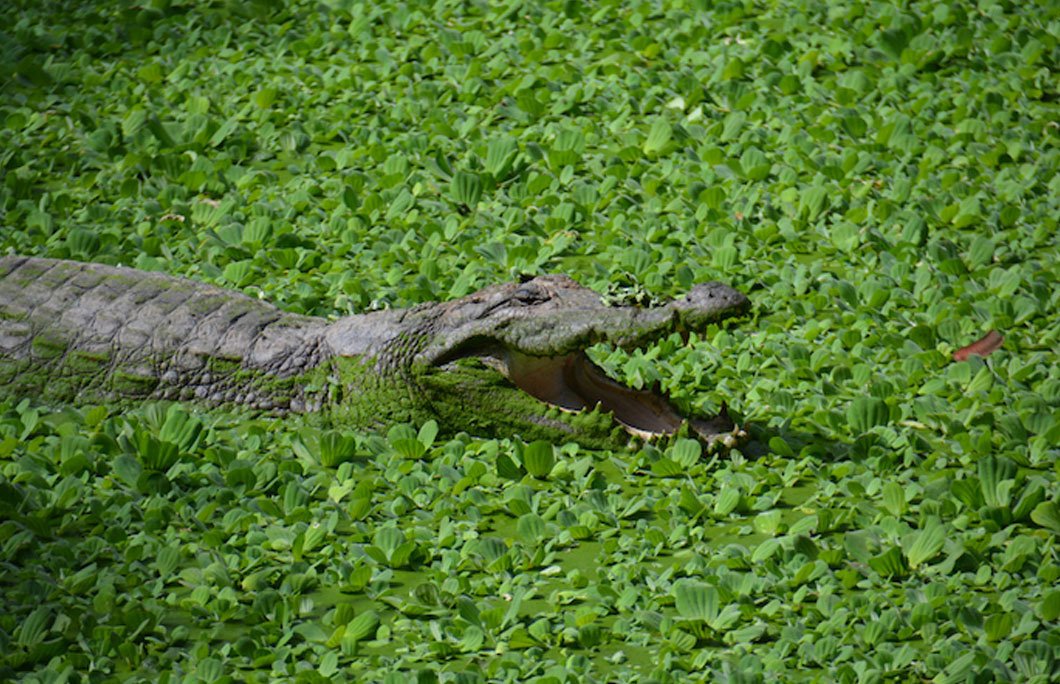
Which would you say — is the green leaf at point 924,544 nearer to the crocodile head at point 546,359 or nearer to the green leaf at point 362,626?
the crocodile head at point 546,359

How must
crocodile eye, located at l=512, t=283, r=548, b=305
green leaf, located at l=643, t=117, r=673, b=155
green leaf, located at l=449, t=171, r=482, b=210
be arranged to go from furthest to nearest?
green leaf, located at l=643, t=117, r=673, b=155, green leaf, located at l=449, t=171, r=482, b=210, crocodile eye, located at l=512, t=283, r=548, b=305

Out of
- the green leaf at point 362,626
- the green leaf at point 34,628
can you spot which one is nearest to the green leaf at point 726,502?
the green leaf at point 362,626

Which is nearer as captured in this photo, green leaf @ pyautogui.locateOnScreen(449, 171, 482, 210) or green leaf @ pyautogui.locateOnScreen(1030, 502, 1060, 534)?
green leaf @ pyautogui.locateOnScreen(1030, 502, 1060, 534)

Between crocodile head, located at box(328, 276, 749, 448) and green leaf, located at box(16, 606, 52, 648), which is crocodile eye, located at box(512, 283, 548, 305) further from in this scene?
green leaf, located at box(16, 606, 52, 648)

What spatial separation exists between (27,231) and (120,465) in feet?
6.99

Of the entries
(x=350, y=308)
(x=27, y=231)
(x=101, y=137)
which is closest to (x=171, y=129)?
(x=101, y=137)

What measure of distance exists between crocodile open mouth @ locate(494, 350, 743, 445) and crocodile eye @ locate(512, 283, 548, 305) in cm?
19

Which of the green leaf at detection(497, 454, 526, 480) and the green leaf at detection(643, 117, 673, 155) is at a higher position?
the green leaf at detection(643, 117, 673, 155)

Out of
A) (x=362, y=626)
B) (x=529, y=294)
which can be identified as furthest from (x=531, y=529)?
(x=529, y=294)

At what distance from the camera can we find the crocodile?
3992 millimetres

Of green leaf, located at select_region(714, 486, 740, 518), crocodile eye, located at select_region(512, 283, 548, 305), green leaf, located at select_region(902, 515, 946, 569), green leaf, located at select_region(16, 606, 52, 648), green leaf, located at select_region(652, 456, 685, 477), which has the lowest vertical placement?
green leaf, located at select_region(16, 606, 52, 648)

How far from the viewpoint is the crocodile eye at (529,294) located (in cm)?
410

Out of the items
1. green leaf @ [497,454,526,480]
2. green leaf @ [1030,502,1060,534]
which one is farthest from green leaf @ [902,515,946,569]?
green leaf @ [497,454,526,480]

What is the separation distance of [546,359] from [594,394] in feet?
0.72
